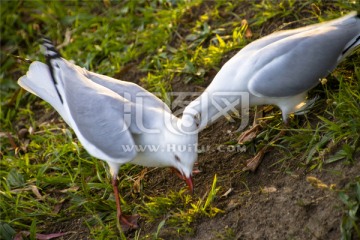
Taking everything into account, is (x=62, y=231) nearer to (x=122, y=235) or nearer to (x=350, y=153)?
(x=122, y=235)

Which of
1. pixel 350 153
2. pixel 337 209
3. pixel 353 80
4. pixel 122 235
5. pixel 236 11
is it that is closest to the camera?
pixel 337 209

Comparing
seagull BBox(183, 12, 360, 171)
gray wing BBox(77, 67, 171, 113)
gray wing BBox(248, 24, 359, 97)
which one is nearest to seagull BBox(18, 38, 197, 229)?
gray wing BBox(77, 67, 171, 113)

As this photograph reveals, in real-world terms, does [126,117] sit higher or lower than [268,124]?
higher

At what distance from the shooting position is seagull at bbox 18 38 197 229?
4258mm

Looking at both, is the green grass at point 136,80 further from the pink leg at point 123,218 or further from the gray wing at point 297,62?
the gray wing at point 297,62

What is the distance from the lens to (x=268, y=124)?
16.0 ft

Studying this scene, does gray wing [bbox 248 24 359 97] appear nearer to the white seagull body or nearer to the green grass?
the white seagull body

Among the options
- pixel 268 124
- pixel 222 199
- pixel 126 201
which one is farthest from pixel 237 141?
pixel 126 201

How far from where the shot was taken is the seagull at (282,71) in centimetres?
448

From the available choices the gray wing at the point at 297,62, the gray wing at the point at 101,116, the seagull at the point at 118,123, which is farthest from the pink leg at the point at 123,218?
the gray wing at the point at 297,62

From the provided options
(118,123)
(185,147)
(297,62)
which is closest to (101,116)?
(118,123)

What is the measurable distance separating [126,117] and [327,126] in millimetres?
1388

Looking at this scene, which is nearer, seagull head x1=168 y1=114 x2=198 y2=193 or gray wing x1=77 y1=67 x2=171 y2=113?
seagull head x1=168 y1=114 x2=198 y2=193

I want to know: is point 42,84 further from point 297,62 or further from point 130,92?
point 297,62
